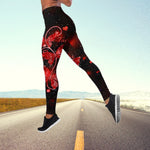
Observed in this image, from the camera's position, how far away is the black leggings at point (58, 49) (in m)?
1.73

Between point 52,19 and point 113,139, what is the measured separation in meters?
2.62

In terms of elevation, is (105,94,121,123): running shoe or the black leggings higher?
the black leggings

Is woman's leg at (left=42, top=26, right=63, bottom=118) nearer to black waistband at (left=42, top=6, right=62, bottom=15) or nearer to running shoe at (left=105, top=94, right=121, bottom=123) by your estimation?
black waistband at (left=42, top=6, right=62, bottom=15)

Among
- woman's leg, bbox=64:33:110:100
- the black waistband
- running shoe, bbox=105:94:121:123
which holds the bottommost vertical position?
running shoe, bbox=105:94:121:123

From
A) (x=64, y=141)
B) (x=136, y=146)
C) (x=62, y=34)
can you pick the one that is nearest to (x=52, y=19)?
(x=62, y=34)

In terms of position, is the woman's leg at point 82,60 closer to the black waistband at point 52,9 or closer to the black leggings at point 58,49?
the black leggings at point 58,49

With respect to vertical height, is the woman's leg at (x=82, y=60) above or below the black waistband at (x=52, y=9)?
below

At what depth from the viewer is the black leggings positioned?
1726 millimetres

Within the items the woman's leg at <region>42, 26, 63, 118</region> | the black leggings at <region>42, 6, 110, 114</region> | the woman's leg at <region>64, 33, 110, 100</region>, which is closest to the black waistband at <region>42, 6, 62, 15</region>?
the black leggings at <region>42, 6, 110, 114</region>

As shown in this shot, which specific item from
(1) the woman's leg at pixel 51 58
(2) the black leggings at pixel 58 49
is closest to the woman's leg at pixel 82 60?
(2) the black leggings at pixel 58 49

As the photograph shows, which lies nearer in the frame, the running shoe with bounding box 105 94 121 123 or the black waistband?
the black waistband

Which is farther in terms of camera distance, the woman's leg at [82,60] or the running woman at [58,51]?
the woman's leg at [82,60]

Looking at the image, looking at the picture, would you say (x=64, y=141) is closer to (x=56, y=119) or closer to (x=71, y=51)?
(x=56, y=119)

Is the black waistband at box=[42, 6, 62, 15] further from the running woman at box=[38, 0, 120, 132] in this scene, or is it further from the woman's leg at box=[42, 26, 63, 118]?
the woman's leg at box=[42, 26, 63, 118]
